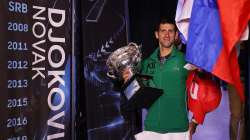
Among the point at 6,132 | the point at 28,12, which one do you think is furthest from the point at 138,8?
the point at 6,132

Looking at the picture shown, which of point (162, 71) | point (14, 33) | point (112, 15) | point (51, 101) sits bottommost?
point (51, 101)

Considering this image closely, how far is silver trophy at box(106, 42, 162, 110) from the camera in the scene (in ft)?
6.03

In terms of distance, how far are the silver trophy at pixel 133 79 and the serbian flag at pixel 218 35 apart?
0.96ft

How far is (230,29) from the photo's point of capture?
1597 mm

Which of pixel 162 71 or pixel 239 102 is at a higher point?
pixel 162 71

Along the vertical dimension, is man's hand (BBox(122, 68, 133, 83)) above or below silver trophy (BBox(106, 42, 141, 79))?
below

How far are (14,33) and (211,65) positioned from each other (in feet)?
3.70

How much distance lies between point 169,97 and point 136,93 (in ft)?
1.05

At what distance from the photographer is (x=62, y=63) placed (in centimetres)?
241

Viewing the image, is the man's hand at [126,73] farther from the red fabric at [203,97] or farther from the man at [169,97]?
the red fabric at [203,97]

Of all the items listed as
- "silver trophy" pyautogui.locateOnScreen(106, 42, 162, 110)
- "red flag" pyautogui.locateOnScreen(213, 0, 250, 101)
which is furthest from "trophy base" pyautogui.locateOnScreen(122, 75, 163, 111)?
"red flag" pyautogui.locateOnScreen(213, 0, 250, 101)

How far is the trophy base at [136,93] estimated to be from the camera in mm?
1820

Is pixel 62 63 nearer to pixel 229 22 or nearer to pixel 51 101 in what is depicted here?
pixel 51 101

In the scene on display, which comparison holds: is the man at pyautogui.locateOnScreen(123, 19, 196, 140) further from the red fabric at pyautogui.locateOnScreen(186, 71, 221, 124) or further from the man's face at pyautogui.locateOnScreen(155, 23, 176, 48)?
the red fabric at pyautogui.locateOnScreen(186, 71, 221, 124)
